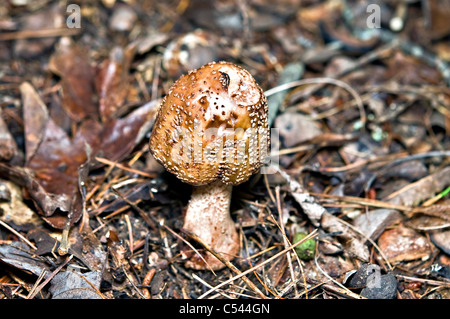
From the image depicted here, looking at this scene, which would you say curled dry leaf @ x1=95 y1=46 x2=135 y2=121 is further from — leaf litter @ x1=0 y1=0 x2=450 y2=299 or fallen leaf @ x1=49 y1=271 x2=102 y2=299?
fallen leaf @ x1=49 y1=271 x2=102 y2=299

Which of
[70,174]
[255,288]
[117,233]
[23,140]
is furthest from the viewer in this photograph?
[23,140]

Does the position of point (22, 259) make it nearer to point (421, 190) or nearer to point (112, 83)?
point (112, 83)

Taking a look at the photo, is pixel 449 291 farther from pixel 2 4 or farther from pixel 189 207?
pixel 2 4

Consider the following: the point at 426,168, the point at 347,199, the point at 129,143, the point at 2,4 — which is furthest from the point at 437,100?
the point at 2,4

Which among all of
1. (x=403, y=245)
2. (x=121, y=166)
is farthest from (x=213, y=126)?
(x=403, y=245)

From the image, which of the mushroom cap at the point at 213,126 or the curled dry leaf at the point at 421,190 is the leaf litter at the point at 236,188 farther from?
the mushroom cap at the point at 213,126
